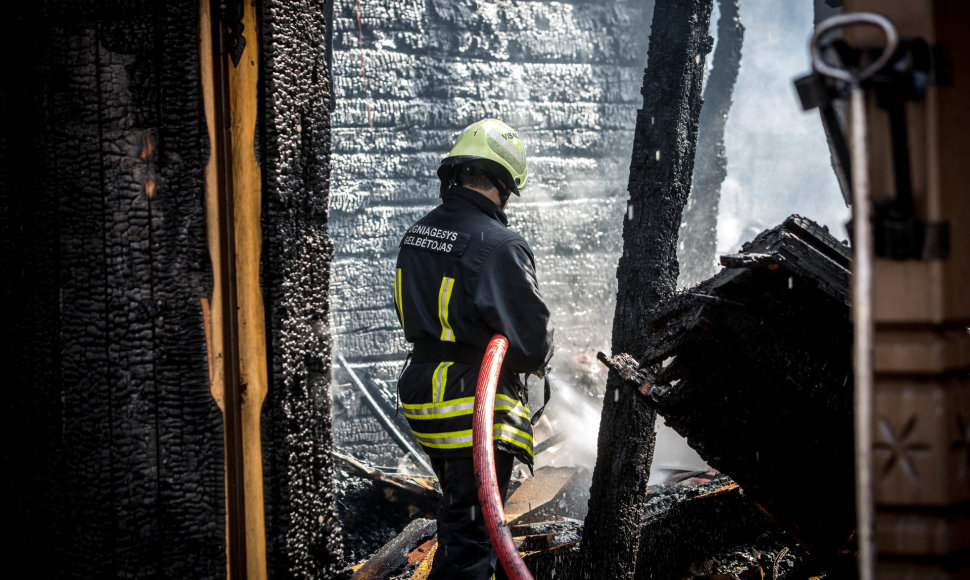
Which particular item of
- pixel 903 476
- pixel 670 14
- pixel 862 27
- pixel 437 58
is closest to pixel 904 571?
pixel 903 476

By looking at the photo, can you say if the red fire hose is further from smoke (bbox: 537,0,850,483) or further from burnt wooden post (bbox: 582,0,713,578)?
smoke (bbox: 537,0,850,483)

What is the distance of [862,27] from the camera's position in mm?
1152

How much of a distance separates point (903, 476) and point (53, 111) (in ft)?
6.65

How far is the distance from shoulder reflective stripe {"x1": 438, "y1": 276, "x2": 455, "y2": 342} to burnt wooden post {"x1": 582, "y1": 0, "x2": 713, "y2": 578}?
125 centimetres

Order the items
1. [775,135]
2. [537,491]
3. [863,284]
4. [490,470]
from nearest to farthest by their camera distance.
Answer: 1. [863,284]
2. [490,470]
3. [537,491]
4. [775,135]

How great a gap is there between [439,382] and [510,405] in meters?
0.35

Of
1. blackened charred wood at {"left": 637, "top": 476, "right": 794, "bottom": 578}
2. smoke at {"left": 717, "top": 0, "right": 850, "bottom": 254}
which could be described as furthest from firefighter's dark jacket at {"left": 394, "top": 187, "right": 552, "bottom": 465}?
smoke at {"left": 717, "top": 0, "right": 850, "bottom": 254}

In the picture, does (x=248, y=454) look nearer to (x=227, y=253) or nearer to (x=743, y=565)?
(x=227, y=253)

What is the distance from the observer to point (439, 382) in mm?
2891

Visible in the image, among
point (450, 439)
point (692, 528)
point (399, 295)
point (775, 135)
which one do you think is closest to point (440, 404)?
point (450, 439)

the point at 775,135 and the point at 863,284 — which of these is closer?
the point at 863,284

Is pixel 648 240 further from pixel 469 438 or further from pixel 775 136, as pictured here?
pixel 775 136

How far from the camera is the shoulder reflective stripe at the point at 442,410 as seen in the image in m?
2.86

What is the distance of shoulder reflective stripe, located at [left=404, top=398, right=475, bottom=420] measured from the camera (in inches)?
112
